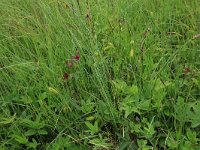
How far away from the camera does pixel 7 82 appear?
5.36 feet

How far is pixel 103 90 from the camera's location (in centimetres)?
136

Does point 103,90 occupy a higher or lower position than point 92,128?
higher

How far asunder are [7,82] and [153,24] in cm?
93

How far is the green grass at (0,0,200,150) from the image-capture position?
4.36ft

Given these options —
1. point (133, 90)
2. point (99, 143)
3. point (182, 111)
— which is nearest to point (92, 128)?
point (99, 143)

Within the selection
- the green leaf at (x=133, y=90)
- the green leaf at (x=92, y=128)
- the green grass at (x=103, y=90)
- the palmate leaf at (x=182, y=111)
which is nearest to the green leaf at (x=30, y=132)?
the green grass at (x=103, y=90)

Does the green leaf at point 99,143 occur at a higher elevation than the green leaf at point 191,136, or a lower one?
higher

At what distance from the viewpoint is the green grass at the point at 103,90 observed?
133 cm

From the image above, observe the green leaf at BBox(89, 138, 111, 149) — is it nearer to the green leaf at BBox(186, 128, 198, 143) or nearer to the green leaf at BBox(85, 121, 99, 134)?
the green leaf at BBox(85, 121, 99, 134)

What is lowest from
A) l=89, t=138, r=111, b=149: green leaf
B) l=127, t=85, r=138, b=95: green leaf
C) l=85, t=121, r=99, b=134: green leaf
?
l=89, t=138, r=111, b=149: green leaf

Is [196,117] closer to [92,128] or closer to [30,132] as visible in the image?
[92,128]

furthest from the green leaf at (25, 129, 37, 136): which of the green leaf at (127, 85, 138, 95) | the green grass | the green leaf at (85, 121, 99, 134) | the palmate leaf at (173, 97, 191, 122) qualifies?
the palmate leaf at (173, 97, 191, 122)

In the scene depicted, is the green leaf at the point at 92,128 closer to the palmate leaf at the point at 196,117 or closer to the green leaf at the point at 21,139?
the green leaf at the point at 21,139

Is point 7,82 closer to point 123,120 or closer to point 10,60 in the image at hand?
point 10,60
